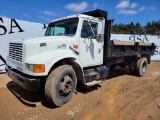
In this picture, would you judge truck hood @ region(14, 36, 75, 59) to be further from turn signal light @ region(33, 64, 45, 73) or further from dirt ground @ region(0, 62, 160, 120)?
dirt ground @ region(0, 62, 160, 120)

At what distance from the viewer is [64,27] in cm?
585

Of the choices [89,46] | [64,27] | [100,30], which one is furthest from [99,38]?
[64,27]

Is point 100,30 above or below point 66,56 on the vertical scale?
above

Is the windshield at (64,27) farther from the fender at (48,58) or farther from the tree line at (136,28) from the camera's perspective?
the tree line at (136,28)

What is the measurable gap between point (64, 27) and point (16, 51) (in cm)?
178

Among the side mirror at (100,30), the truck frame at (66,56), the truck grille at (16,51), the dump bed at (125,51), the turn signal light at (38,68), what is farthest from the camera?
the dump bed at (125,51)

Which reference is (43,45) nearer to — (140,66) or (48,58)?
(48,58)

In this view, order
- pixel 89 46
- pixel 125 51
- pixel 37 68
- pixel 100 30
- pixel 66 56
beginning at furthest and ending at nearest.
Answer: pixel 125 51 < pixel 100 30 < pixel 89 46 < pixel 66 56 < pixel 37 68

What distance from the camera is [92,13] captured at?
646 centimetres

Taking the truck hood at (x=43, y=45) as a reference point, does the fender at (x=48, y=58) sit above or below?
below

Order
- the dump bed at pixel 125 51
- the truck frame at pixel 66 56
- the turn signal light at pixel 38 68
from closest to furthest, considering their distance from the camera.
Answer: the turn signal light at pixel 38 68 < the truck frame at pixel 66 56 < the dump bed at pixel 125 51

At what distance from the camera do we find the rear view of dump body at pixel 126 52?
21.4 feet

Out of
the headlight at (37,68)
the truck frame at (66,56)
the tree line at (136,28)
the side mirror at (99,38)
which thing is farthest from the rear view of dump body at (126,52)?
the tree line at (136,28)

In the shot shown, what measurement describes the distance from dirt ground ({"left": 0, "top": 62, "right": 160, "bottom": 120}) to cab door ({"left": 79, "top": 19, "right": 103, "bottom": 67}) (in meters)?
1.06
